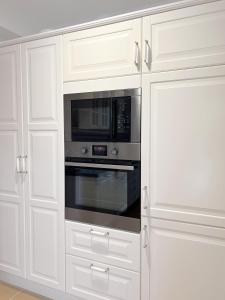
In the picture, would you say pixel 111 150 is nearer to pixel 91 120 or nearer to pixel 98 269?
pixel 91 120

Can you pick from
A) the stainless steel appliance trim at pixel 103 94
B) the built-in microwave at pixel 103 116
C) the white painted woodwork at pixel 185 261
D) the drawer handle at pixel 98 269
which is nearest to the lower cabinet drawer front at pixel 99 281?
the drawer handle at pixel 98 269

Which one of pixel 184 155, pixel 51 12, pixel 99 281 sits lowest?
pixel 99 281

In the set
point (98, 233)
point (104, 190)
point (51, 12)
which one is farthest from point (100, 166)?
point (51, 12)

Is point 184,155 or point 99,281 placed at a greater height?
point 184,155

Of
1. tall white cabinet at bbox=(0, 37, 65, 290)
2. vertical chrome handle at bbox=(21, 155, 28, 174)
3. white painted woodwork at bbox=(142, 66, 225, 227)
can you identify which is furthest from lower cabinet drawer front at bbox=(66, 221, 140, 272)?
vertical chrome handle at bbox=(21, 155, 28, 174)

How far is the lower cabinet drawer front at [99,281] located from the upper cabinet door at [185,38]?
1311mm

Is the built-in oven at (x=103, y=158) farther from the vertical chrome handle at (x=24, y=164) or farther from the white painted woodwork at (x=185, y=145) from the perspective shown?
the vertical chrome handle at (x=24, y=164)

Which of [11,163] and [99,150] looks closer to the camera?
[99,150]

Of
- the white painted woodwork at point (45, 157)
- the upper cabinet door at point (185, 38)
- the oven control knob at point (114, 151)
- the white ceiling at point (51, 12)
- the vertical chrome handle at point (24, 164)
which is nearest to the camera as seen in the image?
the upper cabinet door at point (185, 38)

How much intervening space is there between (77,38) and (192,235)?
4.70 feet

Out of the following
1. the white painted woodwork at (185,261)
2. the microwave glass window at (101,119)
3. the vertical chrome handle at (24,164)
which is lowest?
the white painted woodwork at (185,261)

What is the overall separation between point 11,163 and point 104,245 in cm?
98

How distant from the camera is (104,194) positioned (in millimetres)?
1719

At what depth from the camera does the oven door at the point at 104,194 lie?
159 cm
